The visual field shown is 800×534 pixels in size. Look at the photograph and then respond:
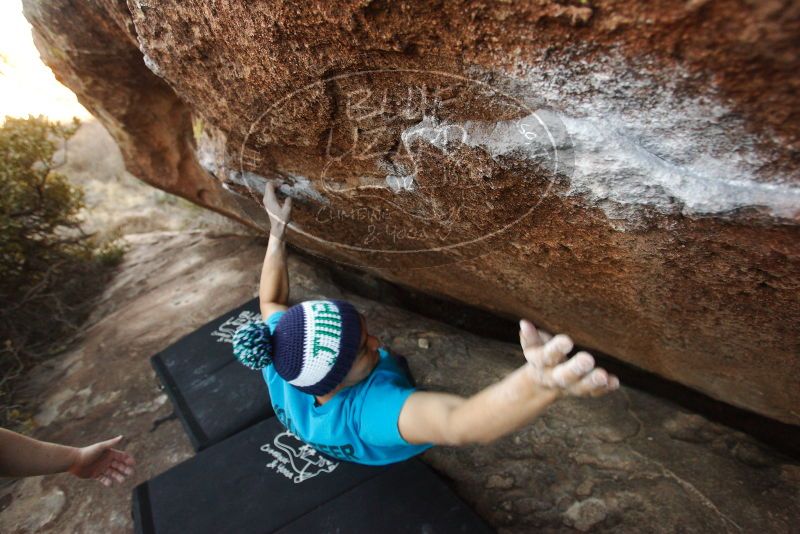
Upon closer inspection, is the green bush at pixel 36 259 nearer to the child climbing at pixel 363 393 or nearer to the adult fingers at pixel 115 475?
the adult fingers at pixel 115 475

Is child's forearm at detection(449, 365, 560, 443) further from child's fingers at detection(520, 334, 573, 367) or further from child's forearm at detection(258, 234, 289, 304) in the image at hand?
child's forearm at detection(258, 234, 289, 304)

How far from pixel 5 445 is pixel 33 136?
3.56m

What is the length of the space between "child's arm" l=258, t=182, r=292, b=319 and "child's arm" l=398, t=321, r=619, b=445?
3.57 ft

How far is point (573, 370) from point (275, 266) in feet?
5.15

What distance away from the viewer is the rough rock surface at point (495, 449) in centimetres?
167

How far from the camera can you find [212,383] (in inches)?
101

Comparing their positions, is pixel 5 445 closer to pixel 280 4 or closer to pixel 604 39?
pixel 280 4

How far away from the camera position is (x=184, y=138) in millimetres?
3131

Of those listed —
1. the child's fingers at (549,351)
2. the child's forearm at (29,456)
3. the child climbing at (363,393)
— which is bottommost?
the child's forearm at (29,456)

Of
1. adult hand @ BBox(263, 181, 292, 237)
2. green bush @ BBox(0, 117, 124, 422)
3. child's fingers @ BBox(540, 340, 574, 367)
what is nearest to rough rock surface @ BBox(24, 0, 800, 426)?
adult hand @ BBox(263, 181, 292, 237)

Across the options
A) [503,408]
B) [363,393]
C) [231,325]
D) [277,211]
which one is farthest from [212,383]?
[503,408]

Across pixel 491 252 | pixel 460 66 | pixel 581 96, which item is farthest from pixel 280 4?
pixel 491 252

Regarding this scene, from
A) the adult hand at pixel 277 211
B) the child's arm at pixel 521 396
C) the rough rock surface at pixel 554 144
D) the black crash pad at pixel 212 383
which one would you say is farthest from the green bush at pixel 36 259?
the child's arm at pixel 521 396

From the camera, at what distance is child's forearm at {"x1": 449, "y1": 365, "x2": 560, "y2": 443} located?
0.91 metres
